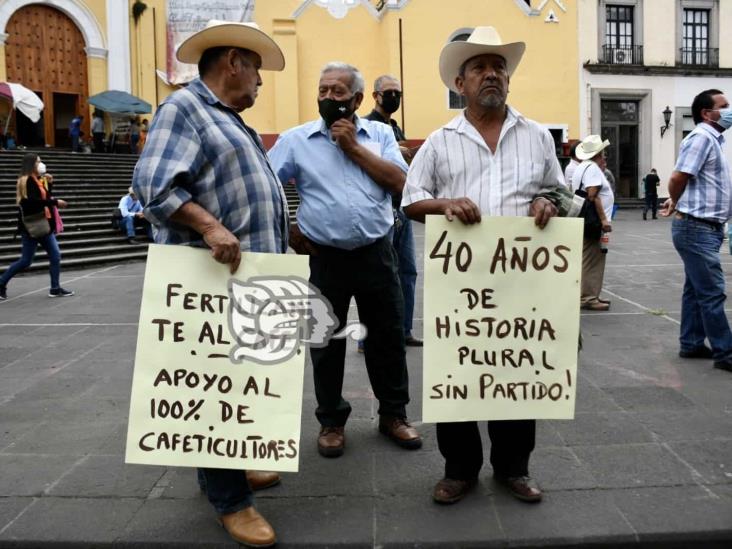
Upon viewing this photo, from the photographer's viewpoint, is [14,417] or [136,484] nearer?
[136,484]

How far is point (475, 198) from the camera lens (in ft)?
9.74

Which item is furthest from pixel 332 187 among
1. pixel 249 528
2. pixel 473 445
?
pixel 249 528

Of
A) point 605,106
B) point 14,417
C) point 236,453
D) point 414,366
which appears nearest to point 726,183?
point 414,366

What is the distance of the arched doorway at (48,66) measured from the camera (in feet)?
76.4

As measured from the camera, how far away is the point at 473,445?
10.1 feet

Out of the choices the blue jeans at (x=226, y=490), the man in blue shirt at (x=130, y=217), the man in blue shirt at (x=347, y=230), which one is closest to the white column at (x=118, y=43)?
the man in blue shirt at (x=130, y=217)

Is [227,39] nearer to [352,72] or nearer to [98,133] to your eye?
[352,72]

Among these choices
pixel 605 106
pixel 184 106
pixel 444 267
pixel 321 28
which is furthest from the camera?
pixel 605 106

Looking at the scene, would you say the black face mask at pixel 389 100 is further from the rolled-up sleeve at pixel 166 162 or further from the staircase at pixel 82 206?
the staircase at pixel 82 206

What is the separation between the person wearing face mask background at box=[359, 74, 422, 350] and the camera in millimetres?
4641

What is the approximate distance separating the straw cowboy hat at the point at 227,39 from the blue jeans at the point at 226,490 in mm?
1621

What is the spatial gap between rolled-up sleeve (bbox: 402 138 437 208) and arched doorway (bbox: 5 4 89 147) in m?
23.9

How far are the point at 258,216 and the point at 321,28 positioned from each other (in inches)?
947

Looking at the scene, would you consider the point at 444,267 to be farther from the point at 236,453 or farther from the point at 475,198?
the point at 236,453
